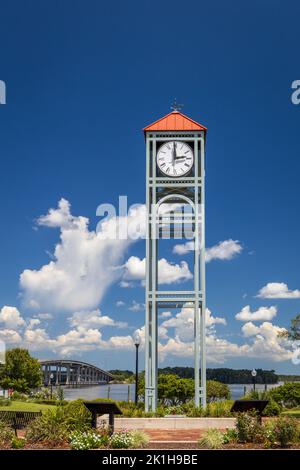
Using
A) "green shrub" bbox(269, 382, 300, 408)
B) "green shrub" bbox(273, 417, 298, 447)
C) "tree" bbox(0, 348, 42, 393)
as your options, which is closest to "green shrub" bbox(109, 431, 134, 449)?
"green shrub" bbox(273, 417, 298, 447)

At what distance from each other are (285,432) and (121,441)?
470cm

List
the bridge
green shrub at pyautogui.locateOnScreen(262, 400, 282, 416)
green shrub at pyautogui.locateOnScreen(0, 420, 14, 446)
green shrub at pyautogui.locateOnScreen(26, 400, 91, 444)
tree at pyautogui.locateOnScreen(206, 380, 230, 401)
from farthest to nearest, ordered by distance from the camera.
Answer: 1. the bridge
2. tree at pyautogui.locateOnScreen(206, 380, 230, 401)
3. green shrub at pyautogui.locateOnScreen(262, 400, 282, 416)
4. green shrub at pyautogui.locateOnScreen(26, 400, 91, 444)
5. green shrub at pyautogui.locateOnScreen(0, 420, 14, 446)

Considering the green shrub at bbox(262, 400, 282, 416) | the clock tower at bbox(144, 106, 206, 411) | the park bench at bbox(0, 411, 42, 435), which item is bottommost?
the green shrub at bbox(262, 400, 282, 416)

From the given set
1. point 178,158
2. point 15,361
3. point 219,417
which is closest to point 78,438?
point 219,417

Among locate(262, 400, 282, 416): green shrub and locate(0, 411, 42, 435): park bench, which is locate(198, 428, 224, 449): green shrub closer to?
locate(0, 411, 42, 435): park bench

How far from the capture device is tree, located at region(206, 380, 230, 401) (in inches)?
1736

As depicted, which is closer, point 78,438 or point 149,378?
point 78,438

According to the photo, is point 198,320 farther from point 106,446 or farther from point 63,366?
point 63,366

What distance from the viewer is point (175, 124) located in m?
29.2

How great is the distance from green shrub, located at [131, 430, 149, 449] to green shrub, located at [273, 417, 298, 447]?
3.77 meters
